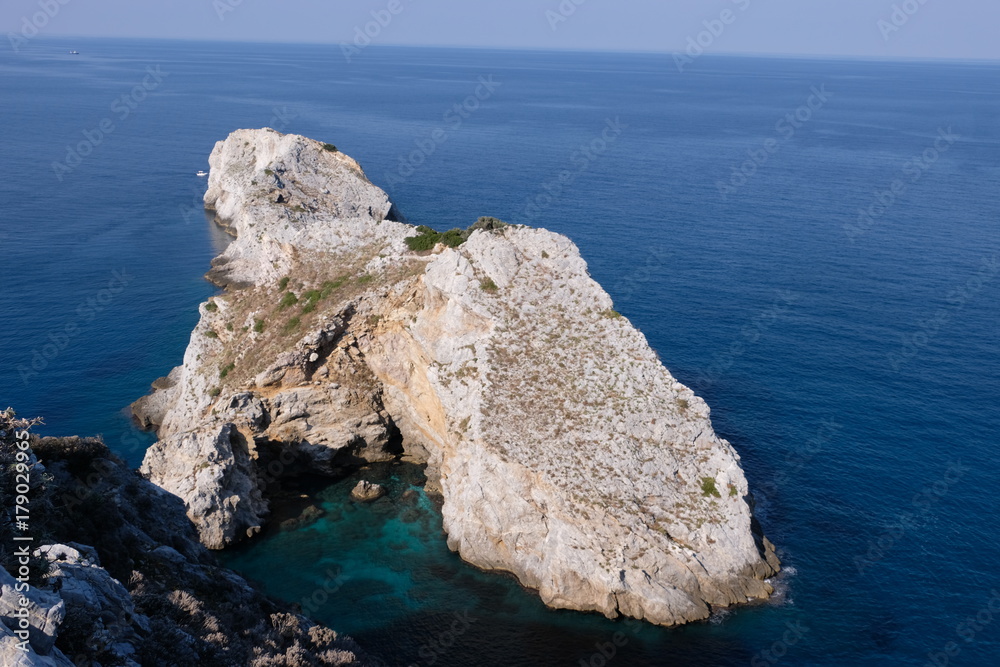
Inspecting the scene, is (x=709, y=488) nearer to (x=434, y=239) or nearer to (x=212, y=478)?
(x=434, y=239)

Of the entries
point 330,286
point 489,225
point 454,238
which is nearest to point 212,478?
point 330,286

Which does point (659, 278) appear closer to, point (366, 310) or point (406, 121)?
point (366, 310)

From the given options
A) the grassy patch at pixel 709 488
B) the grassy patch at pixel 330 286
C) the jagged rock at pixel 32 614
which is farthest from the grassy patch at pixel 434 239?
the jagged rock at pixel 32 614

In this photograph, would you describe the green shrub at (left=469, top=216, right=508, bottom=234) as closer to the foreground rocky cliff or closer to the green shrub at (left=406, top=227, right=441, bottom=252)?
the green shrub at (left=406, top=227, right=441, bottom=252)

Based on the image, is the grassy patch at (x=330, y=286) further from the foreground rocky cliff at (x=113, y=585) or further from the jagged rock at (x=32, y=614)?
the jagged rock at (x=32, y=614)

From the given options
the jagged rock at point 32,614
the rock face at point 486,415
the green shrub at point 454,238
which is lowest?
the rock face at point 486,415

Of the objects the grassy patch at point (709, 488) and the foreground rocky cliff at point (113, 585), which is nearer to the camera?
the foreground rocky cliff at point (113, 585)

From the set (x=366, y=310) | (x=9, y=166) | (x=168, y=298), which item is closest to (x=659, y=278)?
(x=366, y=310)
